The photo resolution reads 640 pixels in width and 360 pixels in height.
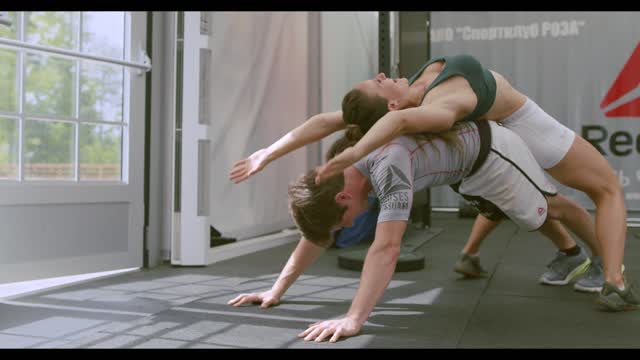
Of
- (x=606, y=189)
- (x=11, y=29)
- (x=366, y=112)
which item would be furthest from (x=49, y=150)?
(x=606, y=189)

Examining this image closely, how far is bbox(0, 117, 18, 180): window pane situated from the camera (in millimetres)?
2377

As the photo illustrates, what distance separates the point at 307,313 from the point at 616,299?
96cm

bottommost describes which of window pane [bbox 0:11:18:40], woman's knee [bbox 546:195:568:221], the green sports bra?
woman's knee [bbox 546:195:568:221]

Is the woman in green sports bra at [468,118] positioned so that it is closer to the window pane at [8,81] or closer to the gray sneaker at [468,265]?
the gray sneaker at [468,265]

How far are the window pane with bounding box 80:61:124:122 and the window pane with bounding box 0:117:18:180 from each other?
0.33 m

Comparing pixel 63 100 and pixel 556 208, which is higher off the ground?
pixel 63 100

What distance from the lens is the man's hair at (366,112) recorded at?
1738 mm

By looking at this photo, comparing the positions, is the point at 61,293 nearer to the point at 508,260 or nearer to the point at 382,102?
the point at 382,102

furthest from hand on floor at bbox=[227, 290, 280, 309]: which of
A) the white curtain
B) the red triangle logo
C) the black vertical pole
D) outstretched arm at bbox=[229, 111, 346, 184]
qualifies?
the red triangle logo

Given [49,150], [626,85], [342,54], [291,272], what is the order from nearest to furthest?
[291,272] < [49,150] < [342,54] < [626,85]

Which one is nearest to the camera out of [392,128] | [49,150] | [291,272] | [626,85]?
[392,128]

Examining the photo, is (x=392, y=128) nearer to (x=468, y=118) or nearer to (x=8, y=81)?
(x=468, y=118)

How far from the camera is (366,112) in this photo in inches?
68.5

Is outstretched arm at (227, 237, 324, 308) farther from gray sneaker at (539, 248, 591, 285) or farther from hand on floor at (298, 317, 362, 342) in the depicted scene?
gray sneaker at (539, 248, 591, 285)
